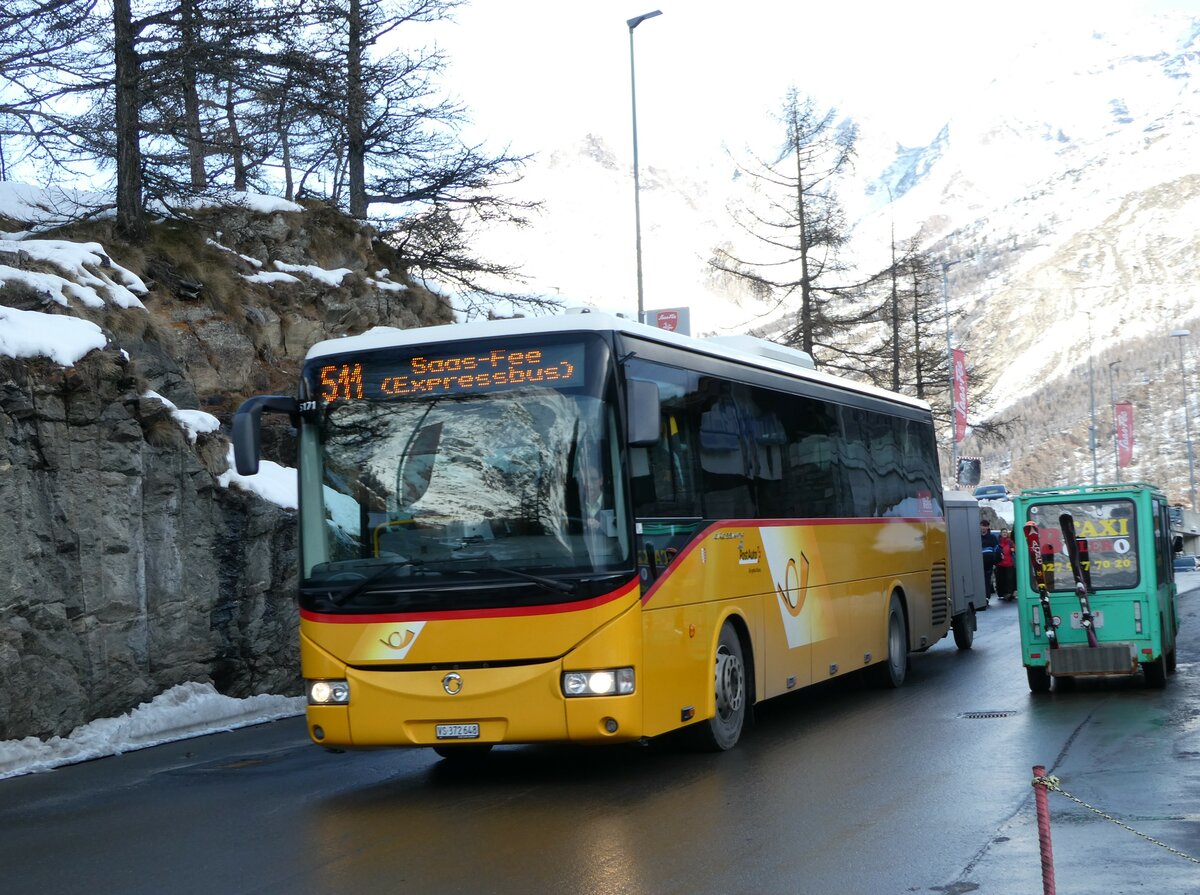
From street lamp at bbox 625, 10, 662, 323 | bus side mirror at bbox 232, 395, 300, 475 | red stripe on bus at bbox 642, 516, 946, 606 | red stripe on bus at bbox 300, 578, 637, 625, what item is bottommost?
red stripe on bus at bbox 300, 578, 637, 625

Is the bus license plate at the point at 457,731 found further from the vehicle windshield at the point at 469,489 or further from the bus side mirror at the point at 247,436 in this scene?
the bus side mirror at the point at 247,436

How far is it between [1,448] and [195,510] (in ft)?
10.3

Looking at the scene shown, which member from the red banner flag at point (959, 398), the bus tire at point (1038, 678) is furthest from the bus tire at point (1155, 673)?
the red banner flag at point (959, 398)

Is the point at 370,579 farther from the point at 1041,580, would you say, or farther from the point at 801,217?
the point at 801,217

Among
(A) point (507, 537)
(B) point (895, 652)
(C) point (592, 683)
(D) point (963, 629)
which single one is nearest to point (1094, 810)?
(C) point (592, 683)

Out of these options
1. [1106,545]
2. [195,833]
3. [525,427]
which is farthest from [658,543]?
[1106,545]

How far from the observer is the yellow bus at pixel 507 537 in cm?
976

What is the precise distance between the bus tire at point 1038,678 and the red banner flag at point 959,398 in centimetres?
2977

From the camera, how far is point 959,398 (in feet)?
147

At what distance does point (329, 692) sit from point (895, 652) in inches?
323

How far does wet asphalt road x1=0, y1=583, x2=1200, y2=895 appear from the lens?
7289mm

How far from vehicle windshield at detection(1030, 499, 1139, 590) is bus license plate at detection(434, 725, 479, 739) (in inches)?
282

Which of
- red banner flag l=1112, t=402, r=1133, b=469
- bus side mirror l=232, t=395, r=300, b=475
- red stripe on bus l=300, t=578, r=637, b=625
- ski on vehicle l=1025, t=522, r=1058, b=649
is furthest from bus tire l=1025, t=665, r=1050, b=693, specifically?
red banner flag l=1112, t=402, r=1133, b=469

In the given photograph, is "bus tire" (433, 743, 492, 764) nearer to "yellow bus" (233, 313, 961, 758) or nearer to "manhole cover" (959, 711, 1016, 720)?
"yellow bus" (233, 313, 961, 758)
